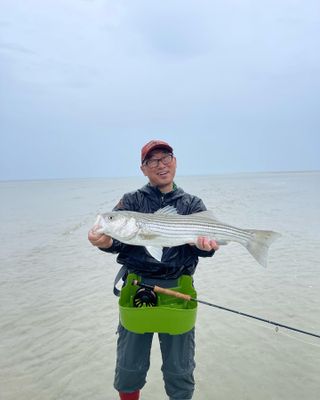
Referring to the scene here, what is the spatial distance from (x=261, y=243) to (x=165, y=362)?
6.13ft

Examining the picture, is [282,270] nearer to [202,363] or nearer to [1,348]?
[202,363]

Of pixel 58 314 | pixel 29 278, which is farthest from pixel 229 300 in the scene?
pixel 29 278

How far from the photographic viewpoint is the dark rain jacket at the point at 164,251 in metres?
4.36

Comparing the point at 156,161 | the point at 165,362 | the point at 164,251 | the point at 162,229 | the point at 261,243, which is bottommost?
the point at 165,362

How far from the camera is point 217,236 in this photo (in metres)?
4.38

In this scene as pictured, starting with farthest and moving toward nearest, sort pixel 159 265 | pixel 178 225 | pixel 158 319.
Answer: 1. pixel 159 265
2. pixel 178 225
3. pixel 158 319

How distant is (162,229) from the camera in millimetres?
4203

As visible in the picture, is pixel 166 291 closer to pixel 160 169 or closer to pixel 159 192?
pixel 159 192

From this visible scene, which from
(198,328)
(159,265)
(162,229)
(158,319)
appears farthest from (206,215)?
(198,328)

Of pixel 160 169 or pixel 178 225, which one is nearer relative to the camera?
pixel 178 225

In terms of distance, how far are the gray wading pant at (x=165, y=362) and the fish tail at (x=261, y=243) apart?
1.28 metres

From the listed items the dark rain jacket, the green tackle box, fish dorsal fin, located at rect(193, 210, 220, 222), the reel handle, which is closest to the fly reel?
the reel handle

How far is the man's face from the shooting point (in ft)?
15.1

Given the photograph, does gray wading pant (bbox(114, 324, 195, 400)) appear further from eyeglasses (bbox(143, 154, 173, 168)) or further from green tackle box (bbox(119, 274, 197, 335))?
eyeglasses (bbox(143, 154, 173, 168))
